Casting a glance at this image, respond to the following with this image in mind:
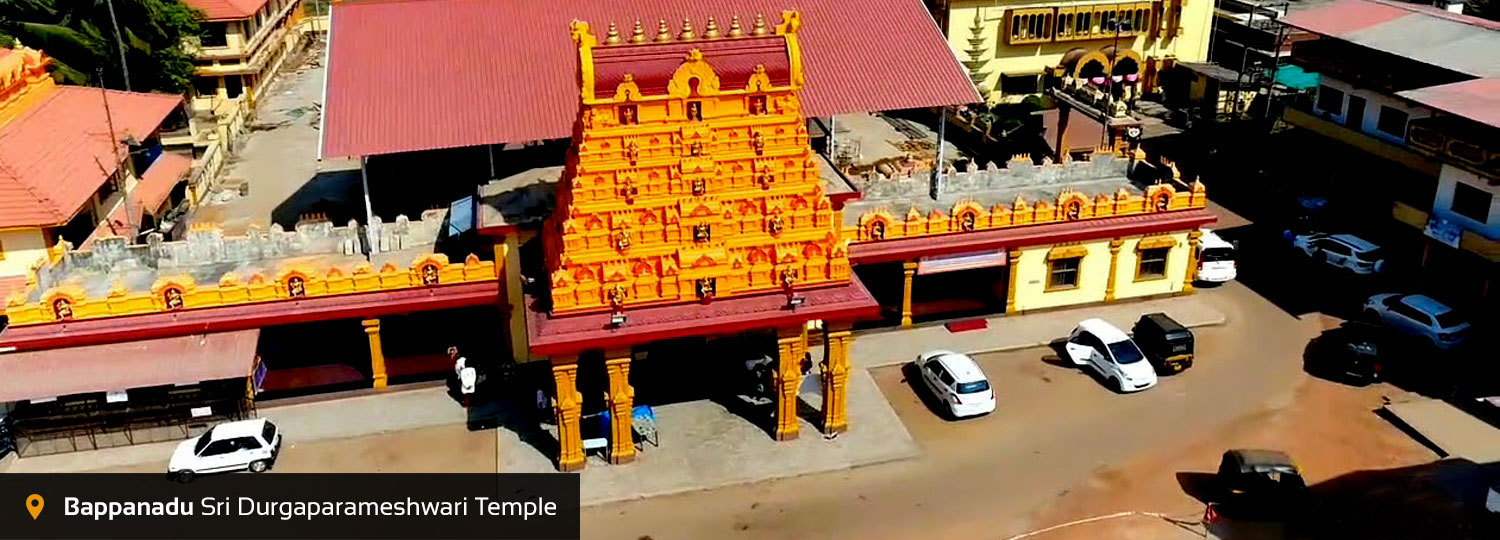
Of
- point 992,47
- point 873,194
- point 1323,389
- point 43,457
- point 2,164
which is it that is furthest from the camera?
point 992,47

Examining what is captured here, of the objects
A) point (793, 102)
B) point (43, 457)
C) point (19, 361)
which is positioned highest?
point (793, 102)

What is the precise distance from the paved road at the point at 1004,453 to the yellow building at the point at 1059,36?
2896 cm

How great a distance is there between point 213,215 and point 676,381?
27.9 metres

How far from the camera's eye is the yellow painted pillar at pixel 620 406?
3005cm

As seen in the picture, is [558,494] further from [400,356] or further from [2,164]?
[2,164]

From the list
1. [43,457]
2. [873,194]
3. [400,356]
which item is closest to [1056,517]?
[873,194]

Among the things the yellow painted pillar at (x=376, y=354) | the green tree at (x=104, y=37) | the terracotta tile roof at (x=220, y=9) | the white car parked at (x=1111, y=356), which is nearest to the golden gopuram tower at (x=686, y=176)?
the yellow painted pillar at (x=376, y=354)

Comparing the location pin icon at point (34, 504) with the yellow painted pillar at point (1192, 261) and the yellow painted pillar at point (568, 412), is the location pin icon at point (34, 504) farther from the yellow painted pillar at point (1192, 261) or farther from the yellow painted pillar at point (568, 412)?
the yellow painted pillar at point (1192, 261)

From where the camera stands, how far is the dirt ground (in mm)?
29234

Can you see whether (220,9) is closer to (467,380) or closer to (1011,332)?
(467,380)

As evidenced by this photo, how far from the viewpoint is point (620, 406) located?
30656 mm

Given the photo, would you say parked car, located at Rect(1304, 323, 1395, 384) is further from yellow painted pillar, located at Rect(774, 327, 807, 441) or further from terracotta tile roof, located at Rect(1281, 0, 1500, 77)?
yellow painted pillar, located at Rect(774, 327, 807, 441)

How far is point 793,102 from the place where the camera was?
98.3 feet
